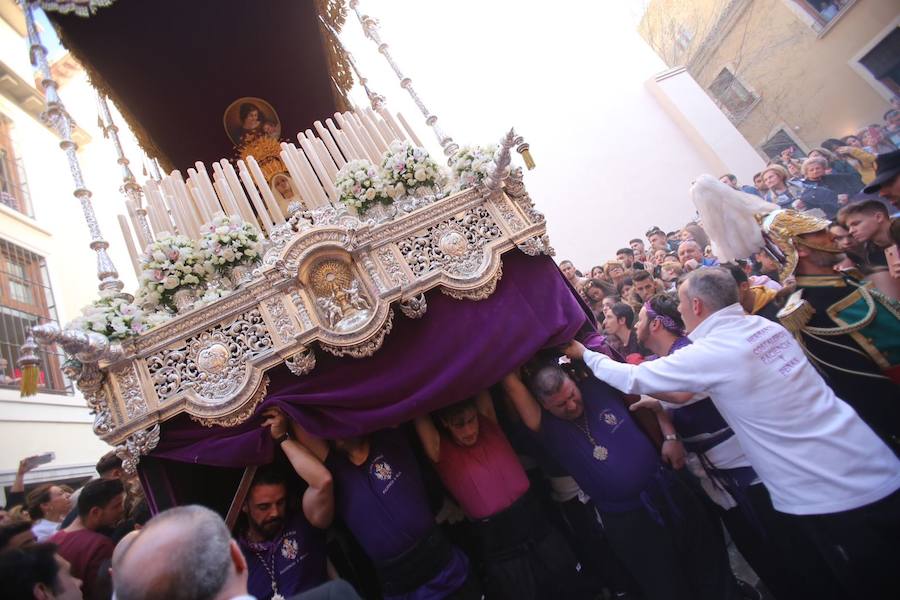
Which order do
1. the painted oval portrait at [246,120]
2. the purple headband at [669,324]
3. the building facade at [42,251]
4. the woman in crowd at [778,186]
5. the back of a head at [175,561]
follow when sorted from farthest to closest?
the building facade at [42,251], the woman in crowd at [778,186], the painted oval portrait at [246,120], the purple headband at [669,324], the back of a head at [175,561]

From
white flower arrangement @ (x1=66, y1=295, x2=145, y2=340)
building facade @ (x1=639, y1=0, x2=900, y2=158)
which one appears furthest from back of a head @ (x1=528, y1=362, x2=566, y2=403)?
building facade @ (x1=639, y1=0, x2=900, y2=158)

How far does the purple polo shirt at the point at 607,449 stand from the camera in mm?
2285

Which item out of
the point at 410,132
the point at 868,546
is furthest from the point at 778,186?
the point at 868,546

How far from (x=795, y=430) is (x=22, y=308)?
984 cm

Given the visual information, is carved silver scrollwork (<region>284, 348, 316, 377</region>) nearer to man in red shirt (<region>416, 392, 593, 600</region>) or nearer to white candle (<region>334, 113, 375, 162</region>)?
man in red shirt (<region>416, 392, 593, 600</region>)

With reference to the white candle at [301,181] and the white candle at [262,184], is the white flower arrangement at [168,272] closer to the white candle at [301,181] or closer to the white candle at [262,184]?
the white candle at [262,184]

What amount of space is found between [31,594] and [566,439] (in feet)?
7.93

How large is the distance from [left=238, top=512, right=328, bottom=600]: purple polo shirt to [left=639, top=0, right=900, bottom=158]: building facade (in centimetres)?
942

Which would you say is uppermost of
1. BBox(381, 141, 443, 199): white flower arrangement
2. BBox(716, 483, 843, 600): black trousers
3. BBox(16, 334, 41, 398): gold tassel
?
BBox(381, 141, 443, 199): white flower arrangement

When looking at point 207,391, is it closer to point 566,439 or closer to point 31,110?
point 566,439

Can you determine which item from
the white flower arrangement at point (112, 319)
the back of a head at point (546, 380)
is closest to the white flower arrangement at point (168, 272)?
the white flower arrangement at point (112, 319)

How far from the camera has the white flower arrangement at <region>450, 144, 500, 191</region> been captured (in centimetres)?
269

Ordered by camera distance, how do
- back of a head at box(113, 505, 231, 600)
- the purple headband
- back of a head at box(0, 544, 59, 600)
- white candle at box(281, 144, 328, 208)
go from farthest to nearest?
1. white candle at box(281, 144, 328, 208)
2. the purple headband
3. back of a head at box(0, 544, 59, 600)
4. back of a head at box(113, 505, 231, 600)

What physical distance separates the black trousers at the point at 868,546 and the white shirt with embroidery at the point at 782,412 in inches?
1.8
